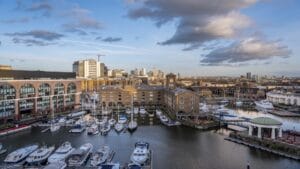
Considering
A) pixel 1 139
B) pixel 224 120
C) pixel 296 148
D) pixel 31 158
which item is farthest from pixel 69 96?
pixel 296 148

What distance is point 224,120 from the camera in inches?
1199

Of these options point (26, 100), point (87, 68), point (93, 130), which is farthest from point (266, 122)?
point (87, 68)

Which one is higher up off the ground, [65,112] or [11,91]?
[11,91]

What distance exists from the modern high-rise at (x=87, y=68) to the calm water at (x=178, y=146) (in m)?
68.4

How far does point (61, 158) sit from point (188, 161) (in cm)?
727

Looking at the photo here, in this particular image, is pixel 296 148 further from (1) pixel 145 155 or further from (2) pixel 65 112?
(2) pixel 65 112

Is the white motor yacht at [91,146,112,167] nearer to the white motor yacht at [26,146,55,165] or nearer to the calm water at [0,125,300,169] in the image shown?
the calm water at [0,125,300,169]

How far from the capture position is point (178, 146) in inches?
822

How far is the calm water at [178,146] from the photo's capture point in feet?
55.0

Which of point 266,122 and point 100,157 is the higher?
point 266,122

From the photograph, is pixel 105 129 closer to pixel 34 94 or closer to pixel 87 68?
pixel 34 94

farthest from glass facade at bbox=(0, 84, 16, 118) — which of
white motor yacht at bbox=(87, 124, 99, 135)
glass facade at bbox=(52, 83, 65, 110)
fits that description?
white motor yacht at bbox=(87, 124, 99, 135)

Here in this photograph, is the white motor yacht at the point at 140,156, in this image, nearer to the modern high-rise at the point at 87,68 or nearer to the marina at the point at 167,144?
the marina at the point at 167,144

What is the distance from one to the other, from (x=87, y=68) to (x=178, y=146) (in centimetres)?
7791
